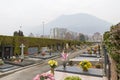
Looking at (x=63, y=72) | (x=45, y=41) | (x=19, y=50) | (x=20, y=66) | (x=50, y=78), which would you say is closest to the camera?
(x=50, y=78)

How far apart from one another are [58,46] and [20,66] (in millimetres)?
34493

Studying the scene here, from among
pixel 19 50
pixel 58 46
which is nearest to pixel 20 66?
pixel 19 50

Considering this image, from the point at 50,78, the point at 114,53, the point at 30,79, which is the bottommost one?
the point at 30,79

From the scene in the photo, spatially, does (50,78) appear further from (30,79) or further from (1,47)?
(1,47)

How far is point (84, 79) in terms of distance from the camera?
15.5 meters

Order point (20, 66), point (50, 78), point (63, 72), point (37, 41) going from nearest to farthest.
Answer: point (50, 78)
point (63, 72)
point (20, 66)
point (37, 41)

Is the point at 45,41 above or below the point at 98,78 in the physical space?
above

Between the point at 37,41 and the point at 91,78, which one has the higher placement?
the point at 37,41

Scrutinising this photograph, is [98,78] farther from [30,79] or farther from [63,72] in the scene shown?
[30,79]

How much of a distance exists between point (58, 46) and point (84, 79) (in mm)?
42598

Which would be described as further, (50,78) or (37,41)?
(37,41)

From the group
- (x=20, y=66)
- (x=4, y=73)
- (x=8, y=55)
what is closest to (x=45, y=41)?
(x=8, y=55)

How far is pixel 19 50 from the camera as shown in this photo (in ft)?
108

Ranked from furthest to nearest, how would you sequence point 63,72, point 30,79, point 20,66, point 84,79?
point 20,66
point 63,72
point 30,79
point 84,79
